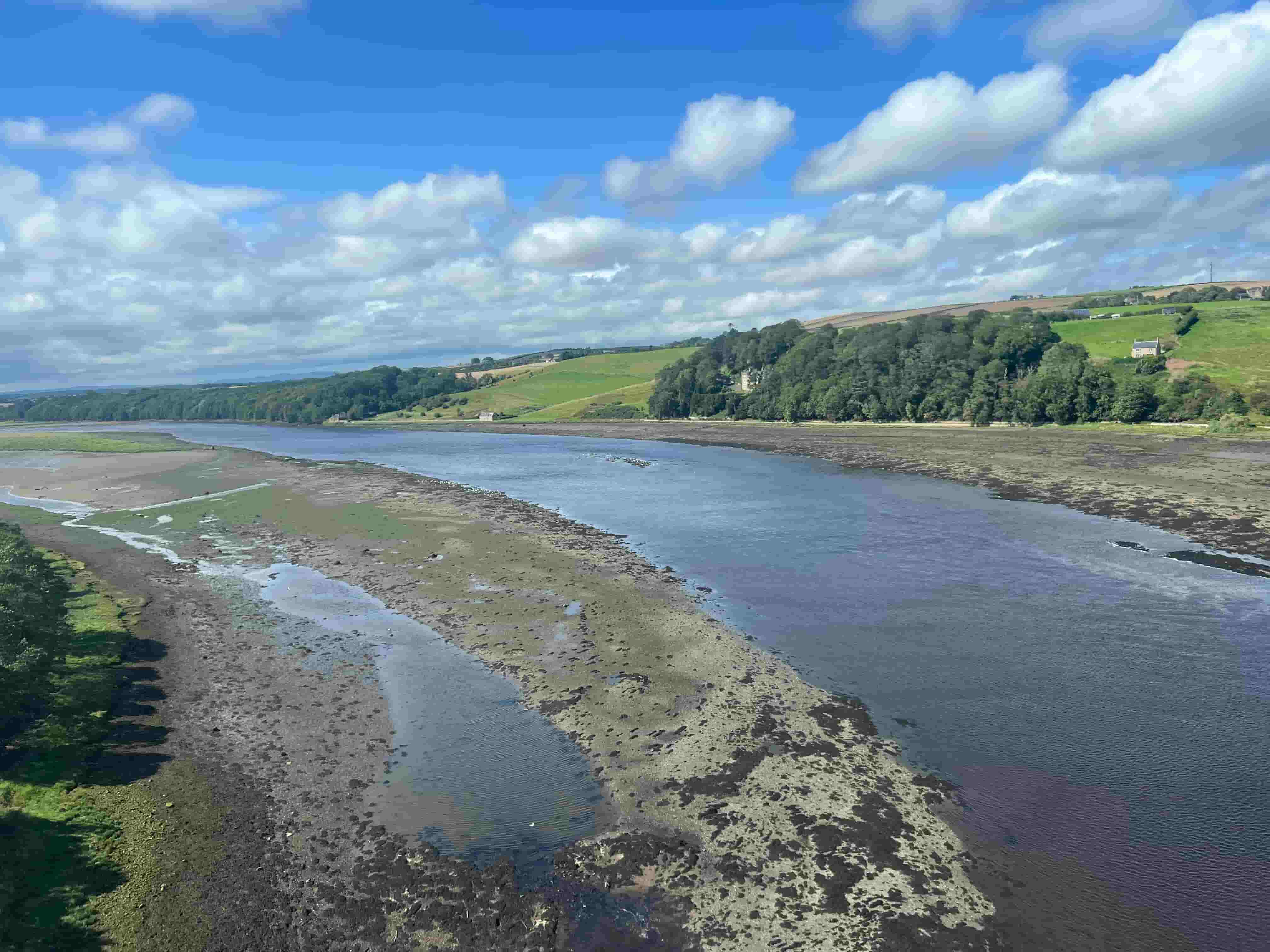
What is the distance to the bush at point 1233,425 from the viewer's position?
78.5 m

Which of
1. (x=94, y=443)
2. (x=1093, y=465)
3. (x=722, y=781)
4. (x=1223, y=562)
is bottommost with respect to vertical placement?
(x=1223, y=562)

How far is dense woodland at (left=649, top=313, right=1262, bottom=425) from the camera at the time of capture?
98125 millimetres

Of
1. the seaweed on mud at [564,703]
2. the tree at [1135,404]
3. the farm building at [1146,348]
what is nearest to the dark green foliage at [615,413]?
the farm building at [1146,348]

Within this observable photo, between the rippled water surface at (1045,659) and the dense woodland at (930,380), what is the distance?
190 ft

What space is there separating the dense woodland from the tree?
151 millimetres

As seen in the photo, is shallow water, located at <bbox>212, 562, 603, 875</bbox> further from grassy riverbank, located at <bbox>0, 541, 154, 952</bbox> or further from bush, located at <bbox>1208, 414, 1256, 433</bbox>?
bush, located at <bbox>1208, 414, 1256, 433</bbox>

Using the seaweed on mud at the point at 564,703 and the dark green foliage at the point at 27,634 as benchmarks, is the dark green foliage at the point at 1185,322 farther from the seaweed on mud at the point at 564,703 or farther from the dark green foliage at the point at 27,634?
the dark green foliage at the point at 27,634

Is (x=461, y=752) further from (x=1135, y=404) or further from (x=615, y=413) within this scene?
(x=615, y=413)

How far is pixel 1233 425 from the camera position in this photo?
79125mm

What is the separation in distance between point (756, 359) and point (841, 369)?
3009 cm

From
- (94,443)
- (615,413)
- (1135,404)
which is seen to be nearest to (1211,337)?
(1135,404)

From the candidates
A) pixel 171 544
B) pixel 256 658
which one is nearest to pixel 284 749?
pixel 256 658

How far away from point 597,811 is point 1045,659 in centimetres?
1826

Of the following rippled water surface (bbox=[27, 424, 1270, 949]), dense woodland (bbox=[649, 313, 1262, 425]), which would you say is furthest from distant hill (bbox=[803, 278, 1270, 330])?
rippled water surface (bbox=[27, 424, 1270, 949])
